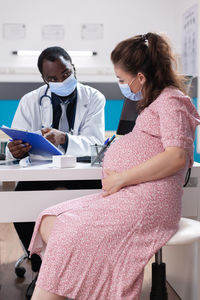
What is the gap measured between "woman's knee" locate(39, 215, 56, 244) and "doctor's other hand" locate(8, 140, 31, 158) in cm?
41

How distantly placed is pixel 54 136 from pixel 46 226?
0.63 m

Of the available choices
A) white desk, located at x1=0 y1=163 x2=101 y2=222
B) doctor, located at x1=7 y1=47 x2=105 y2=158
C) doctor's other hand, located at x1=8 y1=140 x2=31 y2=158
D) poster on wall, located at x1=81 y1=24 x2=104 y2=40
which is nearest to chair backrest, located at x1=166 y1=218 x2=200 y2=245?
white desk, located at x1=0 y1=163 x2=101 y2=222

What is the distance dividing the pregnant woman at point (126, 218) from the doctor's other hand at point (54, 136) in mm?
570

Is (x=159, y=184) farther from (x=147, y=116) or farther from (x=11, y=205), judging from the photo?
(x=11, y=205)

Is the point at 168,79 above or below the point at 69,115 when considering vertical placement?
above

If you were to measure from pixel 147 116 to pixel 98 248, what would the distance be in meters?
0.47

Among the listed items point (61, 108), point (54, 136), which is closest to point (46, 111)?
point (61, 108)

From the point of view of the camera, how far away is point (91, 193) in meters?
1.74

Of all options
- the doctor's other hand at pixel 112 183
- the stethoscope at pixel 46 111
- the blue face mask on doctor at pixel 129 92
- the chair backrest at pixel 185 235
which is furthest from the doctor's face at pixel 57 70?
the chair backrest at pixel 185 235

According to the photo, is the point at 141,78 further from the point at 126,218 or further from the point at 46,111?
the point at 46,111

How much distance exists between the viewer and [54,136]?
80.5 inches

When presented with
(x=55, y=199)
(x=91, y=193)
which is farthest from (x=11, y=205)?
(x=91, y=193)

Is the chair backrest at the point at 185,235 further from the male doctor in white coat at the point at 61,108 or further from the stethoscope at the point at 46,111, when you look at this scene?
the stethoscope at the point at 46,111

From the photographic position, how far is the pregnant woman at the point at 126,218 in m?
1.38
